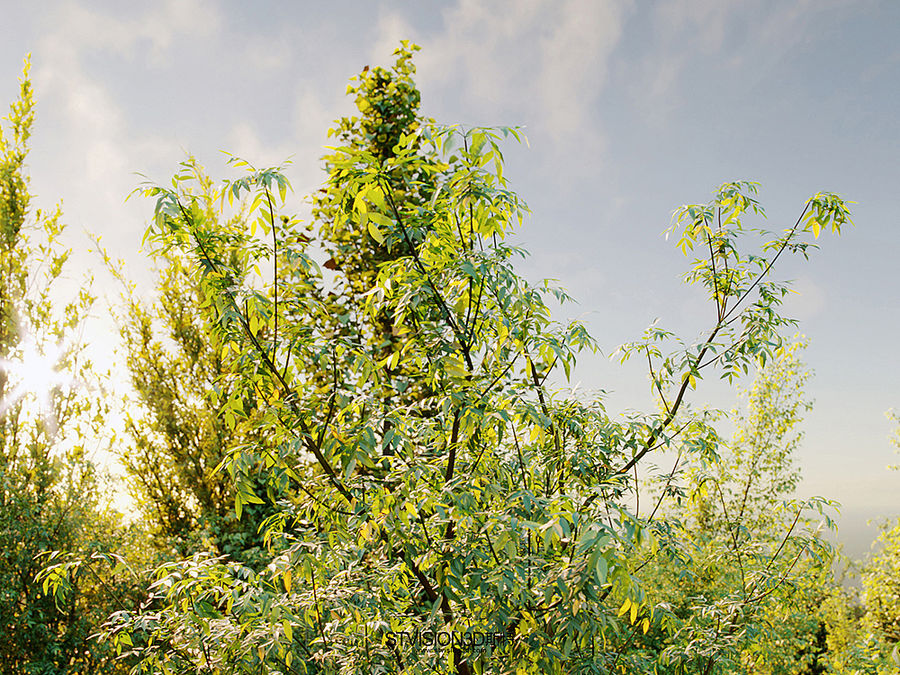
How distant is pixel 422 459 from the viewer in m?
2.44

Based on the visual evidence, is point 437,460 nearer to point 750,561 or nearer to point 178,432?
point 750,561

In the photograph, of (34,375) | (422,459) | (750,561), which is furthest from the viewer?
(34,375)

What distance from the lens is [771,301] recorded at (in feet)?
9.77

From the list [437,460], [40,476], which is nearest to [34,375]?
[40,476]

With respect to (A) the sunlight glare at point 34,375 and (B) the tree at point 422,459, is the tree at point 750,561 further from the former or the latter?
(A) the sunlight glare at point 34,375

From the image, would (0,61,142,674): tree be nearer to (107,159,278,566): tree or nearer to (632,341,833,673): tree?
(107,159,278,566): tree

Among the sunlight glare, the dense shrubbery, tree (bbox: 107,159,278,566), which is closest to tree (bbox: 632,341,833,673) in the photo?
the dense shrubbery

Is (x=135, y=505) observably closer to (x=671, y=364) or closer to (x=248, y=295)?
(x=248, y=295)

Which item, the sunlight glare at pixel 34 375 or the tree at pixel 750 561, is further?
the sunlight glare at pixel 34 375

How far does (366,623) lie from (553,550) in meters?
0.83

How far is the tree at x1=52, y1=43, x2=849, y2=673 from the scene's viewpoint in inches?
82.1

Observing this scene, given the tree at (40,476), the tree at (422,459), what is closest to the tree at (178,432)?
the tree at (40,476)

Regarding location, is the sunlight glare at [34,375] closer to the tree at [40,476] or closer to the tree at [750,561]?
the tree at [40,476]

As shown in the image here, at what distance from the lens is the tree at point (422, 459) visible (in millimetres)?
2086
